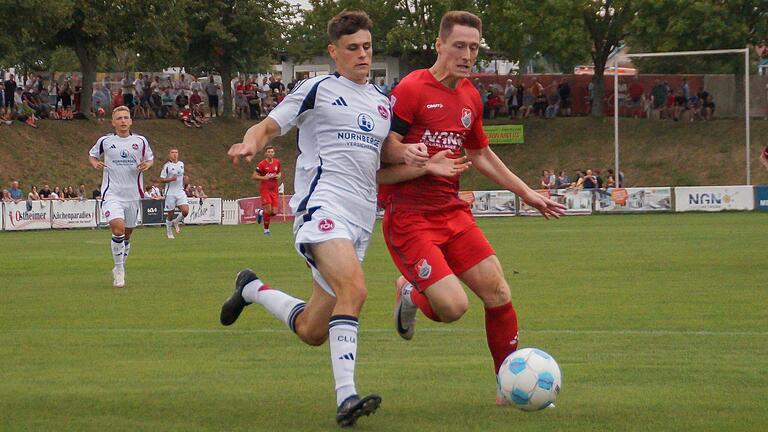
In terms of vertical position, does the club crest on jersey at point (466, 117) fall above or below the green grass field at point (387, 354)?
above

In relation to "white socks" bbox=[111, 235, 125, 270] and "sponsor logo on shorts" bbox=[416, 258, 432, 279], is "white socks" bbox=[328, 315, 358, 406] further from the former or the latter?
"white socks" bbox=[111, 235, 125, 270]

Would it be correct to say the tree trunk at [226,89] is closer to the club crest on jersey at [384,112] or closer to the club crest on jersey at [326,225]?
the club crest on jersey at [384,112]

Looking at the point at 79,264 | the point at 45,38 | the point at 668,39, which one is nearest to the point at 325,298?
the point at 79,264

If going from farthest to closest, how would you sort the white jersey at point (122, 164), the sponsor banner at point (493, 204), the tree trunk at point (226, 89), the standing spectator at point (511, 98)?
the tree trunk at point (226, 89), the standing spectator at point (511, 98), the sponsor banner at point (493, 204), the white jersey at point (122, 164)

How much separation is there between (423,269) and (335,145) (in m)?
1.01

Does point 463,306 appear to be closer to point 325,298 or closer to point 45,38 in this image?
point 325,298

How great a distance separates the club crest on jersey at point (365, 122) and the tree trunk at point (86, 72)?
45.7 meters

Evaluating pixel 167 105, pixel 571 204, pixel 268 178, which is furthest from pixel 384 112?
pixel 167 105

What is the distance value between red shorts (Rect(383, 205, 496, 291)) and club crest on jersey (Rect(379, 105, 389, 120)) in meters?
0.72

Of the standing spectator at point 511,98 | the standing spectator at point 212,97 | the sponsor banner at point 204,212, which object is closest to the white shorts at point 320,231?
the sponsor banner at point 204,212

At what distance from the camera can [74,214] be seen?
1558 inches

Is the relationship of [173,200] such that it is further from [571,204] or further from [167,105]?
[167,105]

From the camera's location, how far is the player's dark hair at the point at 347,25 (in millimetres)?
7773

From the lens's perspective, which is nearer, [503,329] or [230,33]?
[503,329]
